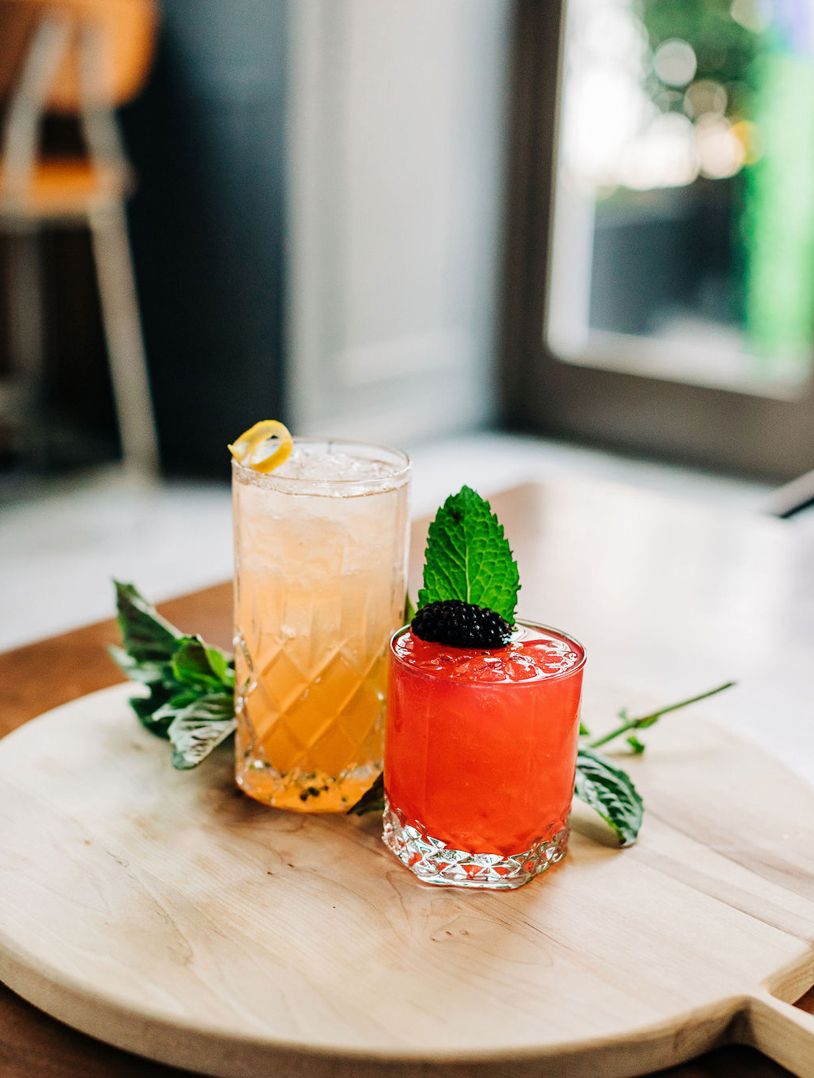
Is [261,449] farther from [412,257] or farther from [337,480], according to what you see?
[412,257]

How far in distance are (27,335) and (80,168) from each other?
Result: 0.84 m

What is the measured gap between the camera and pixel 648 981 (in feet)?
2.11

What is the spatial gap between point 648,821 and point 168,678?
34 centimetres

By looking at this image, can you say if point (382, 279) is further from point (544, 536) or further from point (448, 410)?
point (544, 536)

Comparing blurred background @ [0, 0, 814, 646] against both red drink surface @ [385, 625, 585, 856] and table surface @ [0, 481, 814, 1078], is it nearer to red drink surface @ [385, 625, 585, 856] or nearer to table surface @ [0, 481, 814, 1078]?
table surface @ [0, 481, 814, 1078]

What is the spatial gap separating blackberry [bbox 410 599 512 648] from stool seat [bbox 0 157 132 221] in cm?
237

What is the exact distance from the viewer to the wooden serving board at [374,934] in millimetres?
601

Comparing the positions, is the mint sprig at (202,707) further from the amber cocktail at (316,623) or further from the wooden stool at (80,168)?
the wooden stool at (80,168)

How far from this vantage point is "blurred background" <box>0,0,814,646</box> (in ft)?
10.9

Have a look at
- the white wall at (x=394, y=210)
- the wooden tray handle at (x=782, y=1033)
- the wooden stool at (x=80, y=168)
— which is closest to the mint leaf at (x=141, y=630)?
the wooden tray handle at (x=782, y=1033)

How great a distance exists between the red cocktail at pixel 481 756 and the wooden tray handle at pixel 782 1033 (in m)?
0.15

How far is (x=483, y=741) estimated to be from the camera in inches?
28.5

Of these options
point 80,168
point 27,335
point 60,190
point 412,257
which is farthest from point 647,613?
point 27,335

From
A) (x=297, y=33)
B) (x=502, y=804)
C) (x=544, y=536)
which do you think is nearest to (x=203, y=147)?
(x=297, y=33)
